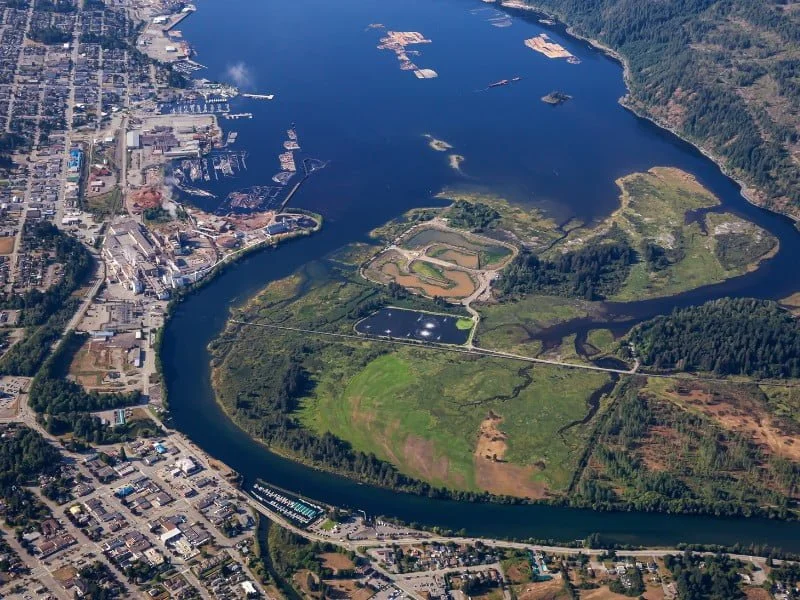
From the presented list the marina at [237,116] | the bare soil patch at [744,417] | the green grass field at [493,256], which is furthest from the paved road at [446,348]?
the marina at [237,116]

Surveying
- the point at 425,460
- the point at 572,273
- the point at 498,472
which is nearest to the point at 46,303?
the point at 425,460

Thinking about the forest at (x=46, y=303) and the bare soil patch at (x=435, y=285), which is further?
the bare soil patch at (x=435, y=285)

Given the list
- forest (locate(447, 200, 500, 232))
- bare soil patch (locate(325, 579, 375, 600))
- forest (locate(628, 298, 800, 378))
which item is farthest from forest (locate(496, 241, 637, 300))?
bare soil patch (locate(325, 579, 375, 600))

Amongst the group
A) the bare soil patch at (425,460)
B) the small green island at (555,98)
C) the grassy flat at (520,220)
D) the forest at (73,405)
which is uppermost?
the small green island at (555,98)

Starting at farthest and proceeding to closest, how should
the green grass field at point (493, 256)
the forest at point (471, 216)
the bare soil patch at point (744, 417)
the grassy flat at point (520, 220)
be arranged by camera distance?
the forest at point (471, 216) < the grassy flat at point (520, 220) < the green grass field at point (493, 256) < the bare soil patch at point (744, 417)

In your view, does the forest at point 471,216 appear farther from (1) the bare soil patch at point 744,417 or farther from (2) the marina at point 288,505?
(2) the marina at point 288,505

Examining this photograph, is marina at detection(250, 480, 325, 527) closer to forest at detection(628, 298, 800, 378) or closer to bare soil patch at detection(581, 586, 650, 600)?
bare soil patch at detection(581, 586, 650, 600)

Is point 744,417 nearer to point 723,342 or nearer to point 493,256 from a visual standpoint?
point 723,342
